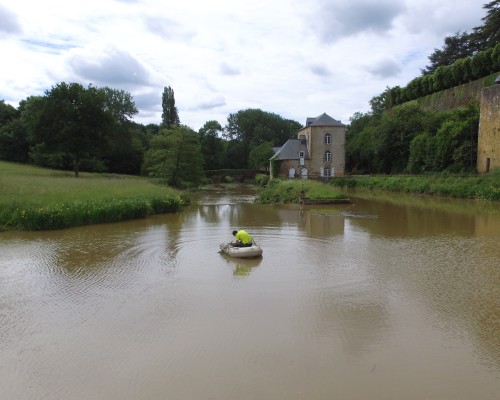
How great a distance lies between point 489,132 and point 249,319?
3266 cm

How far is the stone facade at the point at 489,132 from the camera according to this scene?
3278 cm

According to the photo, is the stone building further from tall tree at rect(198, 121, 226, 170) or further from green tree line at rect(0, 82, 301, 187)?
tall tree at rect(198, 121, 226, 170)

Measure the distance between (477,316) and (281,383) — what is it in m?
4.10

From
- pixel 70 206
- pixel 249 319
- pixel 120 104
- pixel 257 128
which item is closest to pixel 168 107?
pixel 120 104

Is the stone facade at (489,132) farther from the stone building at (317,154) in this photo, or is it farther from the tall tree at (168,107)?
the tall tree at (168,107)

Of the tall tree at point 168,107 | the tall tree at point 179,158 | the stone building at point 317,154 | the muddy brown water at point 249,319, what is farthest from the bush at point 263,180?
the muddy brown water at point 249,319

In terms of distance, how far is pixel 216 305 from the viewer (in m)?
8.16

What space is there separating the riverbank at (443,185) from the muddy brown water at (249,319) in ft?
53.3

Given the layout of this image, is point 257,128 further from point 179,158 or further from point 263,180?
point 179,158

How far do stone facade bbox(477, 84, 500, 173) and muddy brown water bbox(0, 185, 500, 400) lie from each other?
2172 centimetres

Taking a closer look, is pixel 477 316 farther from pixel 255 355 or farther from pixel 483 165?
pixel 483 165

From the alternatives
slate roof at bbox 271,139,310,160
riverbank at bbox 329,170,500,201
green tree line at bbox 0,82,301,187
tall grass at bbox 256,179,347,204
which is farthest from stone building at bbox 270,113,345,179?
tall grass at bbox 256,179,347,204

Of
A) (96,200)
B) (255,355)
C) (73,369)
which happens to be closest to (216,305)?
(255,355)

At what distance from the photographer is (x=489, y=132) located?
33.6m
